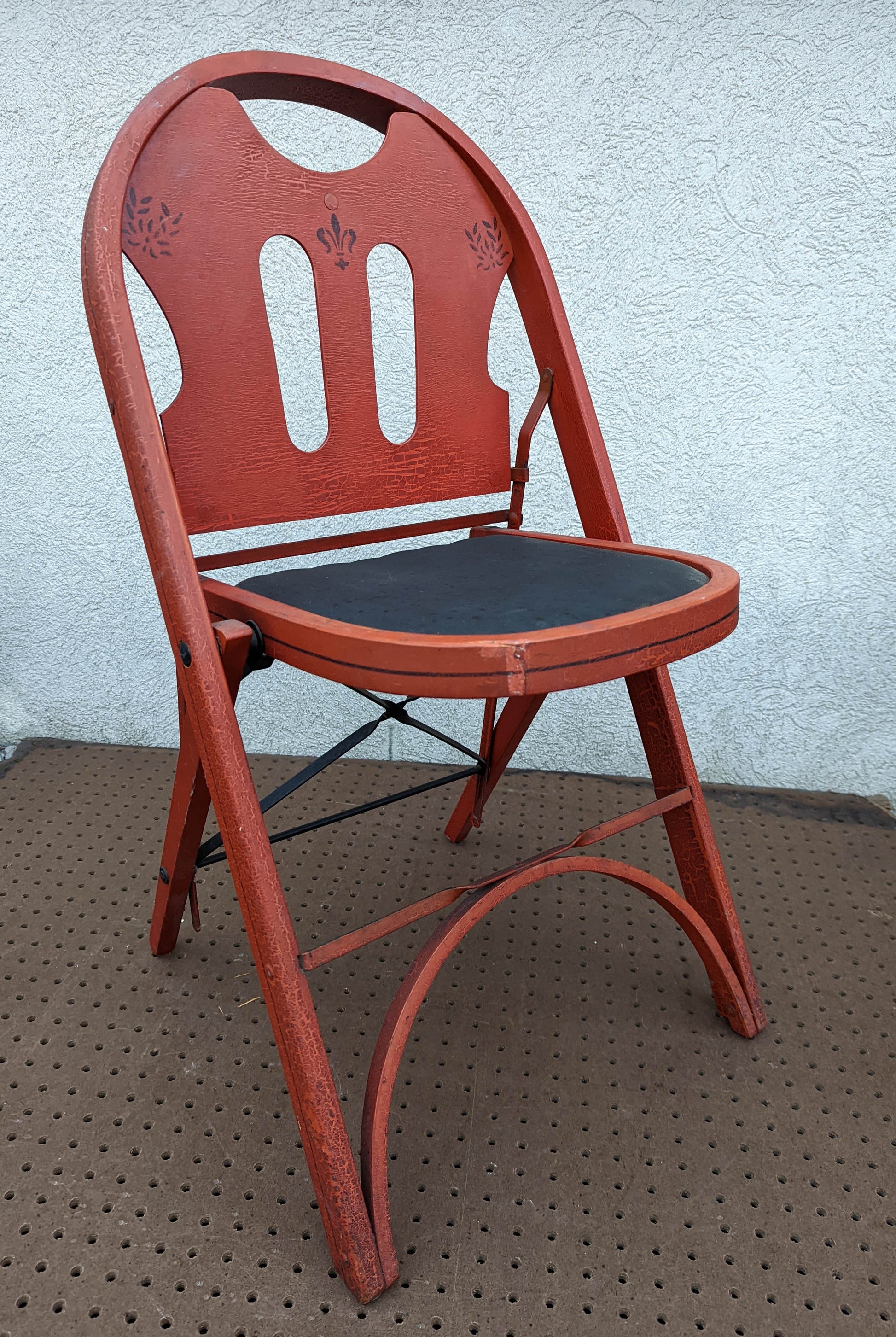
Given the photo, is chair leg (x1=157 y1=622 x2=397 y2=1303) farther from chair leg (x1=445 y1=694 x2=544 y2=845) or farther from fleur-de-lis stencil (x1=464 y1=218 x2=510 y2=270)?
fleur-de-lis stencil (x1=464 y1=218 x2=510 y2=270)

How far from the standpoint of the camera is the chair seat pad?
804mm

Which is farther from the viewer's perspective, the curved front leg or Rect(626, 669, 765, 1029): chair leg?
Rect(626, 669, 765, 1029): chair leg

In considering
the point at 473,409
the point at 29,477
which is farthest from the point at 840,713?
the point at 29,477

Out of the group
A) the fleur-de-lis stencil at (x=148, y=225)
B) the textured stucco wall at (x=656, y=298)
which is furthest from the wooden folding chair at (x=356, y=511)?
the textured stucco wall at (x=656, y=298)

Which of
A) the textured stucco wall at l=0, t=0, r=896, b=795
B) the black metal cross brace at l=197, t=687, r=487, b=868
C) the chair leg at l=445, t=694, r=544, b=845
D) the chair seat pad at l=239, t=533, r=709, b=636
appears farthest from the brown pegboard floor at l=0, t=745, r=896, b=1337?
the chair seat pad at l=239, t=533, r=709, b=636

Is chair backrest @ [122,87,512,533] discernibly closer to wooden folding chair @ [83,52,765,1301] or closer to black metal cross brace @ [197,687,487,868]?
wooden folding chair @ [83,52,765,1301]

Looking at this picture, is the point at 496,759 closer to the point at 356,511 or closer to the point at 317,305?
the point at 356,511

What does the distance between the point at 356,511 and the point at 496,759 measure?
0.51 metres

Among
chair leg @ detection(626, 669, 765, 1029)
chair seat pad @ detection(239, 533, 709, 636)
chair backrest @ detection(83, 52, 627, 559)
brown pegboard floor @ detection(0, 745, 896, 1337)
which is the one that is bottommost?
brown pegboard floor @ detection(0, 745, 896, 1337)

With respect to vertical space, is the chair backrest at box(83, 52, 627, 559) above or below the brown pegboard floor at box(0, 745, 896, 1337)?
above

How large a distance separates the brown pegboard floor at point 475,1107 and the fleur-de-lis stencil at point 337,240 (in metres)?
0.99

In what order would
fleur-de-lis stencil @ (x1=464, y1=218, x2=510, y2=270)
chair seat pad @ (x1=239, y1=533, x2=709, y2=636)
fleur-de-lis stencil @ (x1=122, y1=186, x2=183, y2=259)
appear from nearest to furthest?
chair seat pad @ (x1=239, y1=533, x2=709, y2=636) → fleur-de-lis stencil @ (x1=122, y1=186, x2=183, y2=259) → fleur-de-lis stencil @ (x1=464, y1=218, x2=510, y2=270)

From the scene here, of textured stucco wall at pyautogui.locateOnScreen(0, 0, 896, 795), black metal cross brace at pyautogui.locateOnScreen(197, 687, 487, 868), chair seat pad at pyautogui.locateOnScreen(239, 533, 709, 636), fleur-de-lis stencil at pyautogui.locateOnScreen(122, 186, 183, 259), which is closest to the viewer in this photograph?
chair seat pad at pyautogui.locateOnScreen(239, 533, 709, 636)

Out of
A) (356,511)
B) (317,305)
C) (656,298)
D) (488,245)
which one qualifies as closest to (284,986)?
(356,511)
